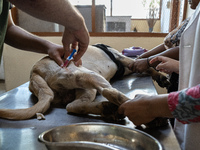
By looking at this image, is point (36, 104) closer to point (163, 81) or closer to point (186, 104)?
point (186, 104)

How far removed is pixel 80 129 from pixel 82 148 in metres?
0.21

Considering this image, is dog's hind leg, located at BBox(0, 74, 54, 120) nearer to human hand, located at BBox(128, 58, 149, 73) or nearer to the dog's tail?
the dog's tail

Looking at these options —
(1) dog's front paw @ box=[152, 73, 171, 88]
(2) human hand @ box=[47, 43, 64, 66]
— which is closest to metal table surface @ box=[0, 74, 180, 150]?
(2) human hand @ box=[47, 43, 64, 66]

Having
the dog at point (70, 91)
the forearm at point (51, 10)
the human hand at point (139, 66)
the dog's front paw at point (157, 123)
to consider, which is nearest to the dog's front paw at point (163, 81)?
the human hand at point (139, 66)

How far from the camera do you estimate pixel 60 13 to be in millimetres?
1073

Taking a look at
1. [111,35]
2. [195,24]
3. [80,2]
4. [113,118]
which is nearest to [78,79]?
[113,118]

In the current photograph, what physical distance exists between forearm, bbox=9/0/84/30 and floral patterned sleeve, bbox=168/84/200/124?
2.11 ft

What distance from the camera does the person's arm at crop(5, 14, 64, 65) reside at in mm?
1566

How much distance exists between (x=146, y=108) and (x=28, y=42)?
3.45 feet

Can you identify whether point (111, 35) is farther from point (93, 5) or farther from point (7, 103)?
point (7, 103)

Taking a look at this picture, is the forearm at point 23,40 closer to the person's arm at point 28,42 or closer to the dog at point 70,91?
the person's arm at point 28,42

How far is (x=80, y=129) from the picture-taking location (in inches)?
32.2

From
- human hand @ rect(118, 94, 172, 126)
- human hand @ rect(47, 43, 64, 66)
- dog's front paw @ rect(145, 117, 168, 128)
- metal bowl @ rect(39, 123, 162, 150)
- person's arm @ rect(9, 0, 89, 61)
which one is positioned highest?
person's arm @ rect(9, 0, 89, 61)

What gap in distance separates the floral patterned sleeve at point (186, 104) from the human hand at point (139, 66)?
1.43m
